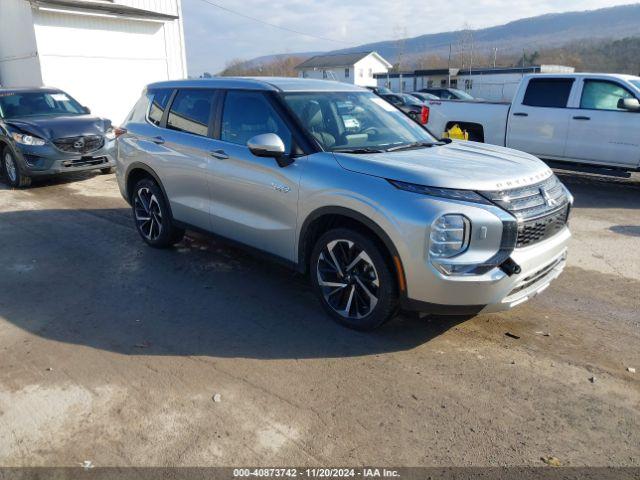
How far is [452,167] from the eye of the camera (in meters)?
3.81

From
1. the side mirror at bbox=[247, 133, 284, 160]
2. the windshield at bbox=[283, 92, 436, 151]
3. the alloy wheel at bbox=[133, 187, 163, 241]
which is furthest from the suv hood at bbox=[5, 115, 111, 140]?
the side mirror at bbox=[247, 133, 284, 160]

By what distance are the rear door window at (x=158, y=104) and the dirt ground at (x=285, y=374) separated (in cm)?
162

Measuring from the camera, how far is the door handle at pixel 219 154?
4.78m

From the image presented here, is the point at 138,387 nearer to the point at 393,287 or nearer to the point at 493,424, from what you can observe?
the point at 393,287

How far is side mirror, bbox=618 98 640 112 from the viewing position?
838 cm

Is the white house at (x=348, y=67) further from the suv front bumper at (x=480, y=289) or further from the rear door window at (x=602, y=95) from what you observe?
the suv front bumper at (x=480, y=289)

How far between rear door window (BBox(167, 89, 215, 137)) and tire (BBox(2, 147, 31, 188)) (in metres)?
5.60

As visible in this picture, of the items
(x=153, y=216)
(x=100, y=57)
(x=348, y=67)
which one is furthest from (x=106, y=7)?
(x=348, y=67)

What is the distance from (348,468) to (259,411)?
70 centimetres

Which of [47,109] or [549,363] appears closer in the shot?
[549,363]

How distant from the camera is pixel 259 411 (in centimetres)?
316

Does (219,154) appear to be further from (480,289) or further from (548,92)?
(548,92)

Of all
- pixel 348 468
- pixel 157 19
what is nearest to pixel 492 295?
pixel 348 468

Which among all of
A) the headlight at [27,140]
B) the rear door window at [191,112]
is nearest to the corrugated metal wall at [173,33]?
the headlight at [27,140]
